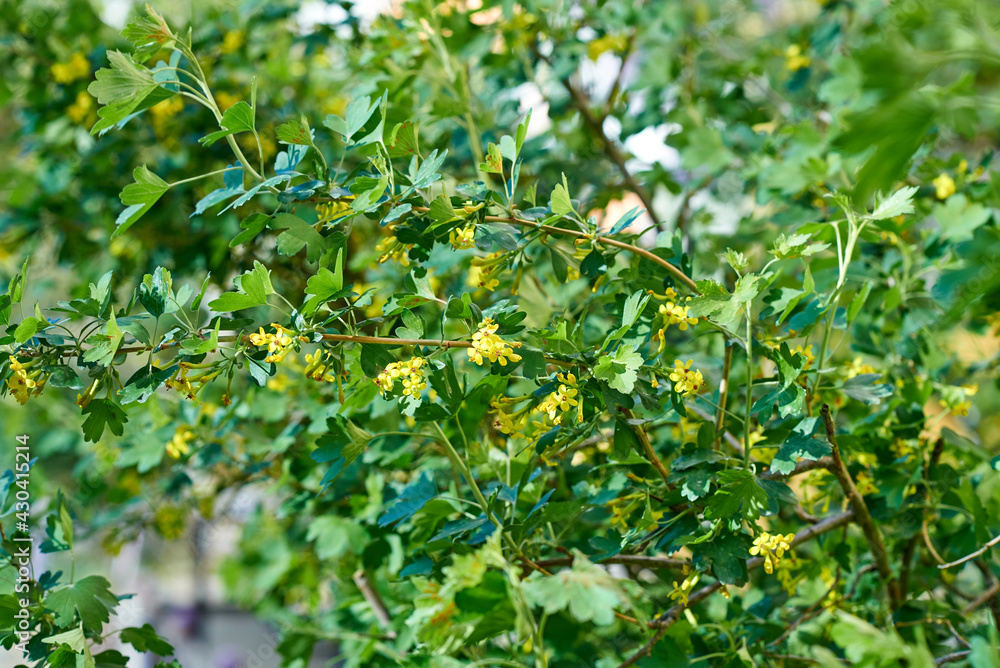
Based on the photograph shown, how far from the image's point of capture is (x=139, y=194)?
733mm

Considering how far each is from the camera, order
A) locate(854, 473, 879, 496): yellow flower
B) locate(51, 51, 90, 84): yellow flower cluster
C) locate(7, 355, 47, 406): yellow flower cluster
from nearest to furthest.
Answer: locate(7, 355, 47, 406): yellow flower cluster
locate(854, 473, 879, 496): yellow flower
locate(51, 51, 90, 84): yellow flower cluster

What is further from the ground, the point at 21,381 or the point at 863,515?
the point at 21,381

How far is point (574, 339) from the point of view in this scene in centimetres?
72

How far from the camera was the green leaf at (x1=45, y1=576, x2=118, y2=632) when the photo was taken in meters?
0.80

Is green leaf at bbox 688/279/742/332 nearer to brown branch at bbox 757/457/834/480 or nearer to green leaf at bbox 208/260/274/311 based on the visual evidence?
brown branch at bbox 757/457/834/480

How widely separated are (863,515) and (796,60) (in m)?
1.03

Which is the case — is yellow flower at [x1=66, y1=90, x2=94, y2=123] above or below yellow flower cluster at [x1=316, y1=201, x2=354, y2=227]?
below

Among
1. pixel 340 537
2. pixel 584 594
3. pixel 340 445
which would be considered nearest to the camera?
pixel 584 594

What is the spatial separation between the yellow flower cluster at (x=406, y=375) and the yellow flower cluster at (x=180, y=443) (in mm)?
578

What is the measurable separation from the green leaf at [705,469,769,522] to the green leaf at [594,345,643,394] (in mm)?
139

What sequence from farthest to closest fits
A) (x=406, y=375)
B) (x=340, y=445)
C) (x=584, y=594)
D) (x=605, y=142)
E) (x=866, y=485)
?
(x=605, y=142) → (x=866, y=485) → (x=340, y=445) → (x=406, y=375) → (x=584, y=594)

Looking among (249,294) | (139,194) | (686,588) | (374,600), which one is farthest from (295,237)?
(374,600)

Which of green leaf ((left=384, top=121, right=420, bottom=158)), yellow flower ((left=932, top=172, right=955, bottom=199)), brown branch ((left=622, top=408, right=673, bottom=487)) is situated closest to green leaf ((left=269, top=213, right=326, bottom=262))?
green leaf ((left=384, top=121, right=420, bottom=158))

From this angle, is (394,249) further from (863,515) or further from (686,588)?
(863,515)
